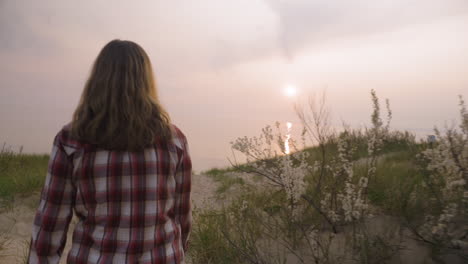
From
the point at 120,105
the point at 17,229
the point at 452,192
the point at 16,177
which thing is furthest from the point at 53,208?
the point at 16,177

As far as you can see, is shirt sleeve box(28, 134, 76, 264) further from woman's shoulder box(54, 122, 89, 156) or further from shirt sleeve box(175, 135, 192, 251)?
shirt sleeve box(175, 135, 192, 251)

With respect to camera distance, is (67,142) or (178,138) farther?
(178,138)

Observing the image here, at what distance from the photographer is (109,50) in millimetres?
1622

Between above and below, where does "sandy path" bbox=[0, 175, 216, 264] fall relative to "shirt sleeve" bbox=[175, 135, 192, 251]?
below

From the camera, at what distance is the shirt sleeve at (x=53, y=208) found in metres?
1.43

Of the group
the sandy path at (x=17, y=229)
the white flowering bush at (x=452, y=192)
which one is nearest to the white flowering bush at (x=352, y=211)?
the white flowering bush at (x=452, y=192)

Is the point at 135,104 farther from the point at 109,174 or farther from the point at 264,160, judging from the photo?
the point at 264,160

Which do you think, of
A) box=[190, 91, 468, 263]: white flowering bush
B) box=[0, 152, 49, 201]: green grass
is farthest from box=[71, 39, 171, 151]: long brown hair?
box=[0, 152, 49, 201]: green grass

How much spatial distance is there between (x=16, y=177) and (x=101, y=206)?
5485 mm

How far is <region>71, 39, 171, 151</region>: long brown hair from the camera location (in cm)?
142

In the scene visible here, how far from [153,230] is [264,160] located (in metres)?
2.11

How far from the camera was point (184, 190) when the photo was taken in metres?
1.77

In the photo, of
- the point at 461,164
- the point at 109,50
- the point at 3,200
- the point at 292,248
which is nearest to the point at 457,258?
the point at 461,164

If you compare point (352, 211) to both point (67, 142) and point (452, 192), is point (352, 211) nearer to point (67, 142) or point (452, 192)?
A: point (452, 192)
